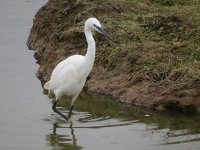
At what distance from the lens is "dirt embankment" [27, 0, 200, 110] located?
40.4 ft

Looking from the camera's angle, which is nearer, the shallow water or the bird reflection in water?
the shallow water

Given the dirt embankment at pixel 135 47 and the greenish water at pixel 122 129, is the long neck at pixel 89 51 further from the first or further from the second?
the dirt embankment at pixel 135 47

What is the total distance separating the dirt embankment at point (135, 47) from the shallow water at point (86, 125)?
35cm

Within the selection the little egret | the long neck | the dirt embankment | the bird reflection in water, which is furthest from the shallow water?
the long neck

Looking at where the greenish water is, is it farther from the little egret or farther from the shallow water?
the little egret

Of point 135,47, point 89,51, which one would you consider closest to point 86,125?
point 89,51

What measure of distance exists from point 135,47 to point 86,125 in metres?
2.92

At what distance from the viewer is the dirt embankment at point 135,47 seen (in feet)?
40.4

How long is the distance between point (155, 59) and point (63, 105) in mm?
2011

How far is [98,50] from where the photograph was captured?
47.5 ft

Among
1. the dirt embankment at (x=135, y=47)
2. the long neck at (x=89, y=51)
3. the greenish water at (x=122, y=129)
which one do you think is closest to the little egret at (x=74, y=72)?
the long neck at (x=89, y=51)

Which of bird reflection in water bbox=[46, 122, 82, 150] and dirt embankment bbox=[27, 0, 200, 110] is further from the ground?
dirt embankment bbox=[27, 0, 200, 110]

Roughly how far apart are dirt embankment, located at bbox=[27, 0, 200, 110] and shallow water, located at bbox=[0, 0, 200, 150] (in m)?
0.35

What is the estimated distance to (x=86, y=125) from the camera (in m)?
11.5
